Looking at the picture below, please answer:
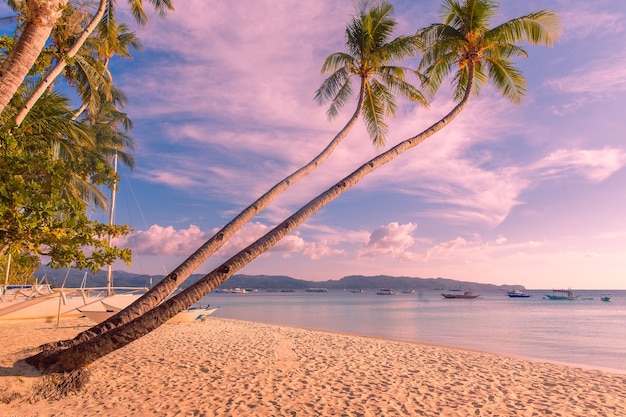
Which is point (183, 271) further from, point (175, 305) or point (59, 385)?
point (59, 385)

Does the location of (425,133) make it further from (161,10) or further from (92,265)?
(161,10)

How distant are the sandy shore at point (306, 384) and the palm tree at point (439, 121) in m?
0.94

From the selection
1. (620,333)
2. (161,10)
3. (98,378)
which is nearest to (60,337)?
(98,378)

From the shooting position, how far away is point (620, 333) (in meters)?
26.1

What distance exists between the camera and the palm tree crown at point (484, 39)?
988 cm

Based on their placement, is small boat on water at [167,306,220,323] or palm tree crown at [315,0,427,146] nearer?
palm tree crown at [315,0,427,146]

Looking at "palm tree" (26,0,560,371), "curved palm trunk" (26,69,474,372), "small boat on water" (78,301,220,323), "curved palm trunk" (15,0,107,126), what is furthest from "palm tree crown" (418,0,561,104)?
"small boat on water" (78,301,220,323)

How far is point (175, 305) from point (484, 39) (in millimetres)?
9582

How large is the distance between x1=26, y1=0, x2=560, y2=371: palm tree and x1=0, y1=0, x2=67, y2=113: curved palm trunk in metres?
3.26

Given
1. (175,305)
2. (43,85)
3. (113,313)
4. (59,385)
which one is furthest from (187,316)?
(175,305)

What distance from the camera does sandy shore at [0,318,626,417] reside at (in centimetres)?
619

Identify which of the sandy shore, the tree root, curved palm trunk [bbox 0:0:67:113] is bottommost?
the sandy shore

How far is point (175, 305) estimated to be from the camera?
5445 millimetres

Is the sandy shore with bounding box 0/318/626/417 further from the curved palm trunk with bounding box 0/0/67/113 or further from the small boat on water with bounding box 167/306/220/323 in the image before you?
the small boat on water with bounding box 167/306/220/323
